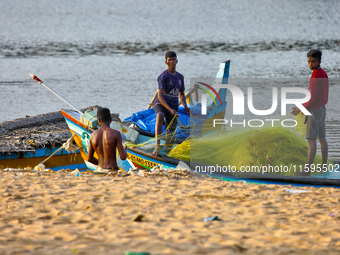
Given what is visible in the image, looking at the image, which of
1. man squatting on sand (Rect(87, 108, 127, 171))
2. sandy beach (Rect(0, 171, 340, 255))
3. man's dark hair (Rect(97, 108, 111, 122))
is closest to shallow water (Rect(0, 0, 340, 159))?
sandy beach (Rect(0, 171, 340, 255))

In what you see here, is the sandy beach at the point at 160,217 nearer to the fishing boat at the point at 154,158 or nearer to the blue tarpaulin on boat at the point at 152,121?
the fishing boat at the point at 154,158

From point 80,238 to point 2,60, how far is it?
24373mm

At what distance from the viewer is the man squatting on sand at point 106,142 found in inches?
246

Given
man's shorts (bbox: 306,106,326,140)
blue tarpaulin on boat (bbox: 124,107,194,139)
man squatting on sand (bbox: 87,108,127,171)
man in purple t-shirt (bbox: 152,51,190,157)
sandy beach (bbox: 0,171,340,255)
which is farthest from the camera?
blue tarpaulin on boat (bbox: 124,107,194,139)

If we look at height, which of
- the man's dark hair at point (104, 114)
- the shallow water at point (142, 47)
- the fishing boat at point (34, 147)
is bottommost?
the fishing boat at point (34, 147)

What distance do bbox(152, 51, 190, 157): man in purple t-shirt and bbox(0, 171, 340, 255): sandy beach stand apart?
167 centimetres

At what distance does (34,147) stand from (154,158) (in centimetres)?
349

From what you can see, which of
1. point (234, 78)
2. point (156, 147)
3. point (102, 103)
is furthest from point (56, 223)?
point (234, 78)

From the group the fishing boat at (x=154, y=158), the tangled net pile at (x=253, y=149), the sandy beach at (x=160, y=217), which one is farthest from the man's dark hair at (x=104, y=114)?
the tangled net pile at (x=253, y=149)

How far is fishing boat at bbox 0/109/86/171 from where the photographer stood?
9.14 m

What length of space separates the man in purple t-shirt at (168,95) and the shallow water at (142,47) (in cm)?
464

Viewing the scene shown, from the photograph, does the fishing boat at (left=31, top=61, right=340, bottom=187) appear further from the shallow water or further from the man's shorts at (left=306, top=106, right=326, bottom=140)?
the shallow water

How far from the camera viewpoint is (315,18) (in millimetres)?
43812

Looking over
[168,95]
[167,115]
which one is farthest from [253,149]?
[168,95]
